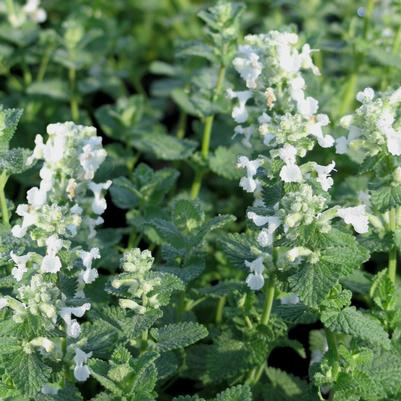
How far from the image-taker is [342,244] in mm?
2529

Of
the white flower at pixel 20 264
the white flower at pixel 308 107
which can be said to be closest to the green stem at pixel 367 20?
the white flower at pixel 308 107

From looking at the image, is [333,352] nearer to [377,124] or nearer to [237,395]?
[237,395]

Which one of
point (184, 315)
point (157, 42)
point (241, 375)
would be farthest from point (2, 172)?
point (157, 42)

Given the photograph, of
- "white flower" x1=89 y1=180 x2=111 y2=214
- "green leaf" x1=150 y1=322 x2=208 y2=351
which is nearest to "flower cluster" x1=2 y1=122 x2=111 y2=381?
"white flower" x1=89 y1=180 x2=111 y2=214

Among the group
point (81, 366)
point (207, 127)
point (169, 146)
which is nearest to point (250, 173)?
point (81, 366)

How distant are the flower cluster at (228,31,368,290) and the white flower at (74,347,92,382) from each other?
1.90ft

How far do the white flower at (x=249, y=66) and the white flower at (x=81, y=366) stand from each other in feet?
3.63

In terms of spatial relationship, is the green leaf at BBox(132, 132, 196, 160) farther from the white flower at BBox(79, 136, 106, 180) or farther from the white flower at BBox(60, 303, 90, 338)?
the white flower at BBox(60, 303, 90, 338)

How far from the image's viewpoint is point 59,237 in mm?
2695

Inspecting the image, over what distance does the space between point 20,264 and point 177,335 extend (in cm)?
55

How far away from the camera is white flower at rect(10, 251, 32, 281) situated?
253 cm

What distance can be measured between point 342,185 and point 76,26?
1.76 meters

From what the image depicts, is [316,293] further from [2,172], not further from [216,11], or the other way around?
[216,11]

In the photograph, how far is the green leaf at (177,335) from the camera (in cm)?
263
